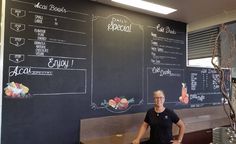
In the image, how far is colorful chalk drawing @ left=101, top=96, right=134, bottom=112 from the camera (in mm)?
2580

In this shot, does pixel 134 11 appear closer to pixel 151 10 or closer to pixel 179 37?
pixel 151 10

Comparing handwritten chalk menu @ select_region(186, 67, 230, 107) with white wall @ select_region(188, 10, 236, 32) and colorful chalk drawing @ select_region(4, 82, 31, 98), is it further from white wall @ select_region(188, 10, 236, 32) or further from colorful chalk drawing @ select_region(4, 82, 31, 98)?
colorful chalk drawing @ select_region(4, 82, 31, 98)

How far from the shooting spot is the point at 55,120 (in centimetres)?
221

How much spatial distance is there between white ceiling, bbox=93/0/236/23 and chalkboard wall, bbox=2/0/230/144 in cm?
23

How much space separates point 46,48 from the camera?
7.18 ft

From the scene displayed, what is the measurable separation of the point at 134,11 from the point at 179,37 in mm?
933

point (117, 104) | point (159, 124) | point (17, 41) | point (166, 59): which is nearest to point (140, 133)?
point (159, 124)

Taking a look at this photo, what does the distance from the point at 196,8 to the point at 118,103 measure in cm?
152

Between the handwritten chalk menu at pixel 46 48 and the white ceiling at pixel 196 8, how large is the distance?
20.4 inches

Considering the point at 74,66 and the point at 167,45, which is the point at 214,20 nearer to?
the point at 167,45

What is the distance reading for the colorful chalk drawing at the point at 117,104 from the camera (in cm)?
258

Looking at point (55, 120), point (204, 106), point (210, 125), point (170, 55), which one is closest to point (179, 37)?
point (170, 55)

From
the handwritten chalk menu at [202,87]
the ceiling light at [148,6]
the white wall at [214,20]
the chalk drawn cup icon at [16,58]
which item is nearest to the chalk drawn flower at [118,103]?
the chalk drawn cup icon at [16,58]

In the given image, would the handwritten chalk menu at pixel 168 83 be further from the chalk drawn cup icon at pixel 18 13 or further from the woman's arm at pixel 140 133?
the chalk drawn cup icon at pixel 18 13
